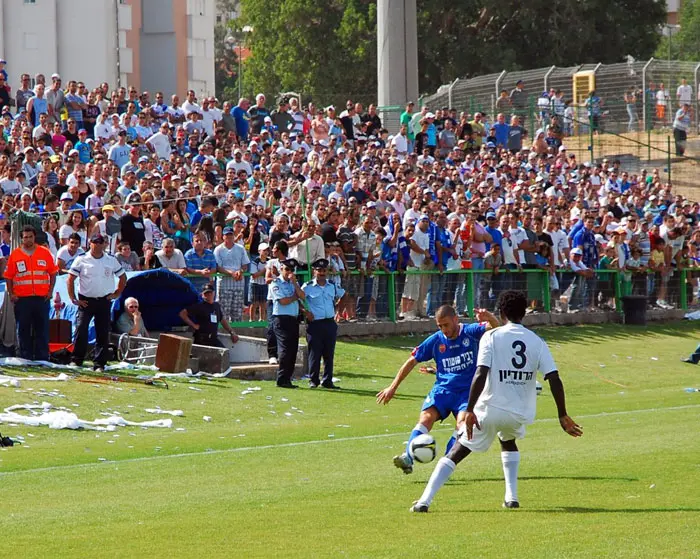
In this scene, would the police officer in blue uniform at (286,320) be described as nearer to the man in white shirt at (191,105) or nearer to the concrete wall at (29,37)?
the man in white shirt at (191,105)

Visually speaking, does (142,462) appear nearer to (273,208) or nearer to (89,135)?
(273,208)

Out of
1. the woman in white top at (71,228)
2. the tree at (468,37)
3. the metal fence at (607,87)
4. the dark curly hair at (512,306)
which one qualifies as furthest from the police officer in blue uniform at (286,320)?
the tree at (468,37)

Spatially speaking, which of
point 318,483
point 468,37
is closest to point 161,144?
point 318,483

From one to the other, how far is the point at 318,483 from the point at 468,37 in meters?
53.2

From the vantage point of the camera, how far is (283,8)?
6612cm

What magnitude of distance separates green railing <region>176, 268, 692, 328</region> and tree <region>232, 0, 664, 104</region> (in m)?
29.7

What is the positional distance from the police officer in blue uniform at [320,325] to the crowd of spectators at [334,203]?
1.04 metres

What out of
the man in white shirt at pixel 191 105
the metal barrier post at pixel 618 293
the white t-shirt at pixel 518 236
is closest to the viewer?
the white t-shirt at pixel 518 236

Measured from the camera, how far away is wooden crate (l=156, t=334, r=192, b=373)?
20812 millimetres

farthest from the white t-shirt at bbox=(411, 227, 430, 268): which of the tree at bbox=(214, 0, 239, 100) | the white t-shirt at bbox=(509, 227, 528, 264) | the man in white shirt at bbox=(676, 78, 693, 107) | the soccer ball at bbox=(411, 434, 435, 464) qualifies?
the tree at bbox=(214, 0, 239, 100)

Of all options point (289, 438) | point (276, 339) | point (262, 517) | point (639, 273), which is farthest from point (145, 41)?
point (262, 517)

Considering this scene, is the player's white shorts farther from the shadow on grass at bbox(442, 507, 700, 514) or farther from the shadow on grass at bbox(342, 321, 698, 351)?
the shadow on grass at bbox(342, 321, 698, 351)

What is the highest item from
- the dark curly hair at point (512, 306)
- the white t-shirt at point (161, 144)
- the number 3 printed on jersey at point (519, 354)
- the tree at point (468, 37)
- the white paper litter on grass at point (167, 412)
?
the tree at point (468, 37)

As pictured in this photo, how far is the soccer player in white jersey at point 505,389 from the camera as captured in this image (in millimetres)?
9945
